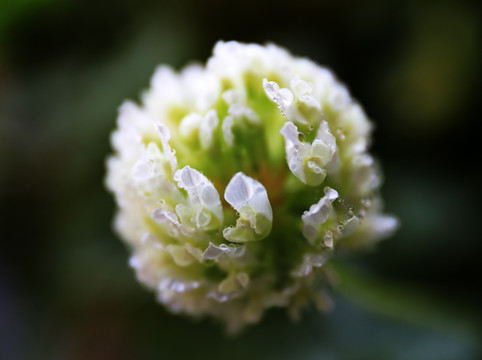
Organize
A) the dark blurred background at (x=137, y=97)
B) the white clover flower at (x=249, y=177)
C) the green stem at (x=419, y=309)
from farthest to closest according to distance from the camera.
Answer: the dark blurred background at (x=137, y=97) < the green stem at (x=419, y=309) < the white clover flower at (x=249, y=177)

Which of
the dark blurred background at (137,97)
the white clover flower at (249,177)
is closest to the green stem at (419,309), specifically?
the dark blurred background at (137,97)

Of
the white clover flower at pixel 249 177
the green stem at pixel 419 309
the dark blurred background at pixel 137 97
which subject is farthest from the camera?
the dark blurred background at pixel 137 97

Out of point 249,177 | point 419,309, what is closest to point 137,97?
point 249,177

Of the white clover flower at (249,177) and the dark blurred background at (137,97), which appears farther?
the dark blurred background at (137,97)

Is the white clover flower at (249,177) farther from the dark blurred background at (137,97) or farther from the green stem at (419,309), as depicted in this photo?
the dark blurred background at (137,97)

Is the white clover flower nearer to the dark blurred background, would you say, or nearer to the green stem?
the green stem

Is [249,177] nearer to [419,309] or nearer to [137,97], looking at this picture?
[419,309]
